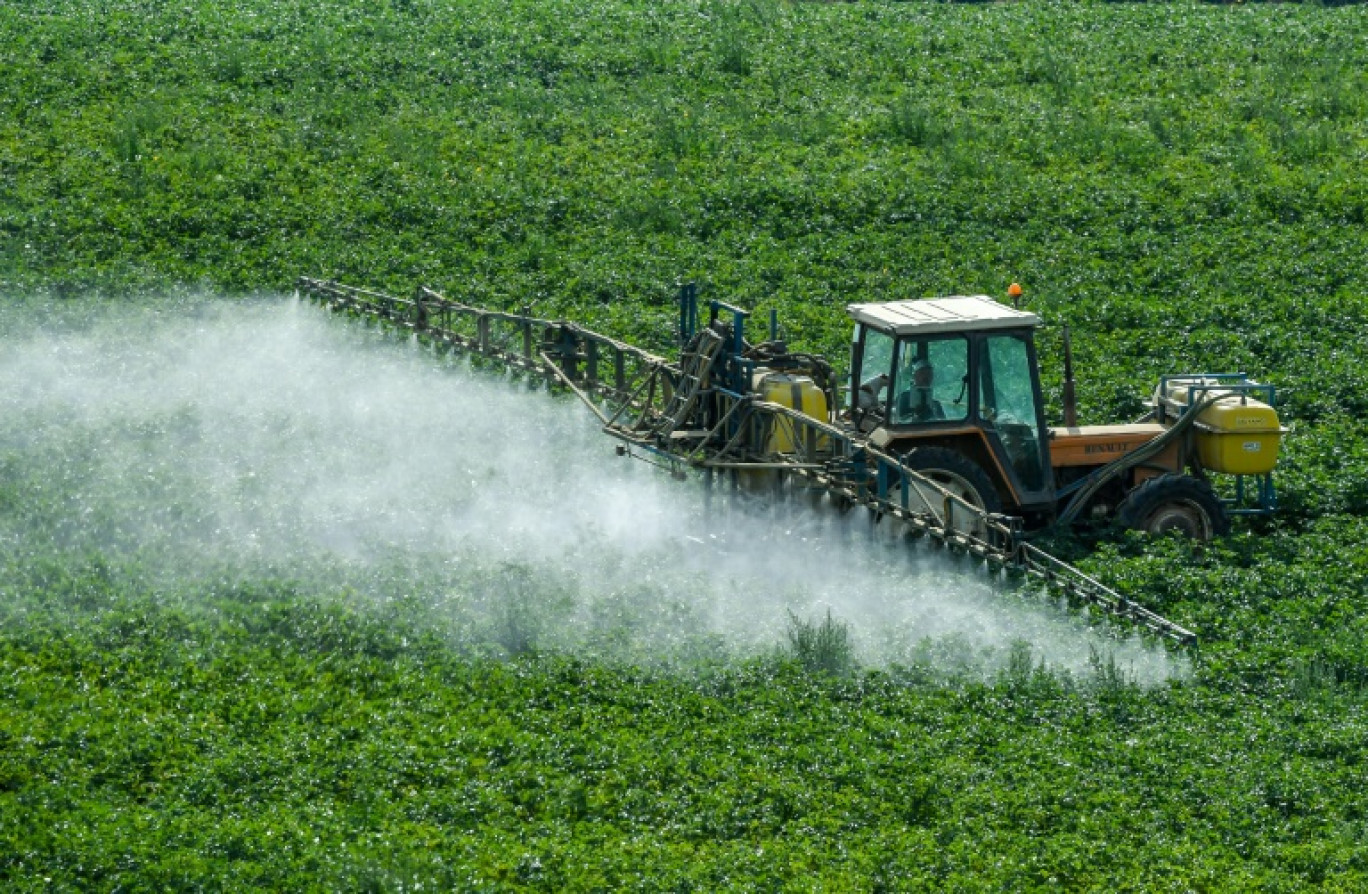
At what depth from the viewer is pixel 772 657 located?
1585 cm

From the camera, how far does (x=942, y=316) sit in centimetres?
1811

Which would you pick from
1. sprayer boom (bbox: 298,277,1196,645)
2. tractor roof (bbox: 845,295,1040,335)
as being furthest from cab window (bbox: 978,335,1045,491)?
sprayer boom (bbox: 298,277,1196,645)

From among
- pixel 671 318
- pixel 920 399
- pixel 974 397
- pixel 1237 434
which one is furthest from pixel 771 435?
pixel 671 318

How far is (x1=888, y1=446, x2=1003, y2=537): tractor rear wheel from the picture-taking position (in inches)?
691

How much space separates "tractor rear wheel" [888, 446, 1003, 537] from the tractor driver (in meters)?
0.32

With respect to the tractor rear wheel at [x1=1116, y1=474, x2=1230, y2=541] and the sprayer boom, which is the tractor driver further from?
the tractor rear wheel at [x1=1116, y1=474, x2=1230, y2=541]

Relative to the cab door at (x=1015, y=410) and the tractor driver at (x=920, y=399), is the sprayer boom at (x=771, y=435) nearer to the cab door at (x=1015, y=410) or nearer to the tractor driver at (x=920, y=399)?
the tractor driver at (x=920, y=399)

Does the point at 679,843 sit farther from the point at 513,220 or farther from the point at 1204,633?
the point at 513,220

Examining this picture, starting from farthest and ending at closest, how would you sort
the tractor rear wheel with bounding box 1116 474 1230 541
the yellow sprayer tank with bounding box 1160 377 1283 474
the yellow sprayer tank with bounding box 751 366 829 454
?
the yellow sprayer tank with bounding box 1160 377 1283 474 < the tractor rear wheel with bounding box 1116 474 1230 541 < the yellow sprayer tank with bounding box 751 366 829 454

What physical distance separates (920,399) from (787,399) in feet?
4.17

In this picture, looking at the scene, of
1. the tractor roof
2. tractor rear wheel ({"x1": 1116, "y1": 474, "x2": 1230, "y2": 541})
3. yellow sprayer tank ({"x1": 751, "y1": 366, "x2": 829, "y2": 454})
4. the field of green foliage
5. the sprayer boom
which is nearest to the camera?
the field of green foliage

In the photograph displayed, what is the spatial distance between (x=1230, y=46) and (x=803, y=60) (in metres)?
8.12

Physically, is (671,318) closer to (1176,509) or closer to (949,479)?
(949,479)

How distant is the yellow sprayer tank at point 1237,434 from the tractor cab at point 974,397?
5.74 feet
